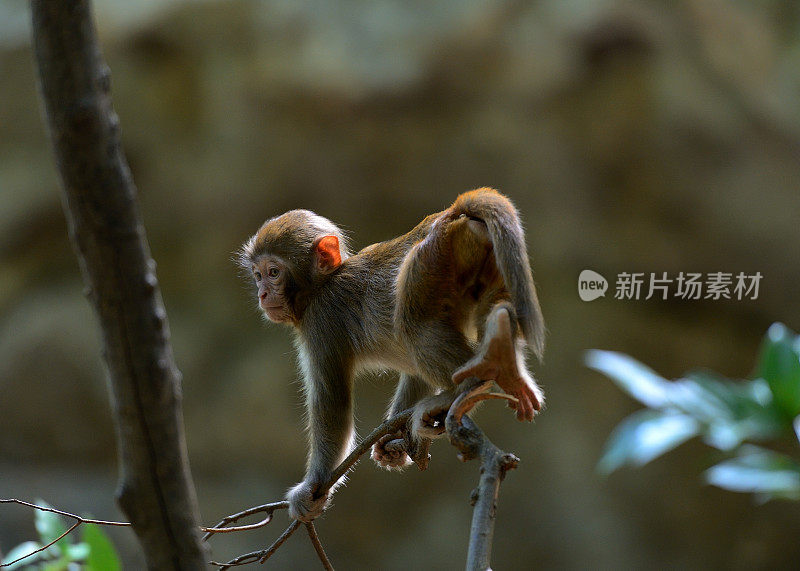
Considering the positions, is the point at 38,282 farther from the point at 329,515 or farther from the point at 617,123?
the point at 617,123

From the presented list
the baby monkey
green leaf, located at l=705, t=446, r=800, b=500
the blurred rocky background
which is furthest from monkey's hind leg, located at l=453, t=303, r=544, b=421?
the blurred rocky background

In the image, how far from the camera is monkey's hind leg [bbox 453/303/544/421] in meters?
2.42

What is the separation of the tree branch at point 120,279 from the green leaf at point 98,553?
29.9 inches

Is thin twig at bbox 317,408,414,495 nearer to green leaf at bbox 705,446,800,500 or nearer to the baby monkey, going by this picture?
the baby monkey

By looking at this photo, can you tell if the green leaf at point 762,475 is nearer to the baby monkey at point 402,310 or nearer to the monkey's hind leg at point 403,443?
the baby monkey at point 402,310

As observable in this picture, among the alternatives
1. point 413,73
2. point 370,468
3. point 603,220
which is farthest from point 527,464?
point 413,73

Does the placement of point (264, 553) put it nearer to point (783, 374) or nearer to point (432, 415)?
point (432, 415)

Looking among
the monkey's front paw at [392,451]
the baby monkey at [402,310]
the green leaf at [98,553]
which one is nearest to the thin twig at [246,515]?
the baby monkey at [402,310]

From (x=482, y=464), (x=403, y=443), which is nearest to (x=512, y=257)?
(x=482, y=464)

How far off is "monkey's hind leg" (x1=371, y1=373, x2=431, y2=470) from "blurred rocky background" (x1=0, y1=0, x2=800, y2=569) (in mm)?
4413

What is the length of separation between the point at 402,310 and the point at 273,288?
0.75 meters

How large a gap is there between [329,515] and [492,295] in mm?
5939

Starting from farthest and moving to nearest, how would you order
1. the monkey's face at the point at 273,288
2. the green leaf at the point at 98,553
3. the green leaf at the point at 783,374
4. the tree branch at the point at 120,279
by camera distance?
the monkey's face at the point at 273,288 < the green leaf at the point at 98,553 < the tree branch at the point at 120,279 < the green leaf at the point at 783,374

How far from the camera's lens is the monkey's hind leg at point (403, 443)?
307cm
